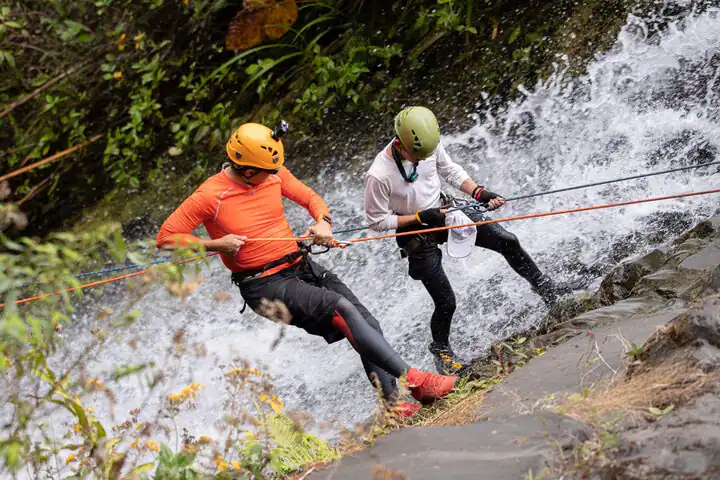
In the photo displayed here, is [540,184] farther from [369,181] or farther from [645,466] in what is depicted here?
[645,466]

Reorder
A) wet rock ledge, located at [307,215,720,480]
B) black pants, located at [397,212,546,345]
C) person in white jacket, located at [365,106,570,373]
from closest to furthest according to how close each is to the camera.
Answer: wet rock ledge, located at [307,215,720,480], person in white jacket, located at [365,106,570,373], black pants, located at [397,212,546,345]

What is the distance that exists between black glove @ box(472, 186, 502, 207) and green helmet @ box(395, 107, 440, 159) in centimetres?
52

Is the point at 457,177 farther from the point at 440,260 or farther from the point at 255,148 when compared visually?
the point at 255,148

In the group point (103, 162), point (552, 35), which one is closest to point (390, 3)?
point (552, 35)

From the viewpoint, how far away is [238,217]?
4.98m

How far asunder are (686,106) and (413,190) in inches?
Result: 122

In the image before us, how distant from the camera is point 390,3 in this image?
891 centimetres

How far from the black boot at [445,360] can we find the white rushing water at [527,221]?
0.79ft

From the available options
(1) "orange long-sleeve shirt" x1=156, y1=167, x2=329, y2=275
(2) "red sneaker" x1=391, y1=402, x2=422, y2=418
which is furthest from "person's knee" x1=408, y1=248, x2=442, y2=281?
(2) "red sneaker" x1=391, y1=402, x2=422, y2=418

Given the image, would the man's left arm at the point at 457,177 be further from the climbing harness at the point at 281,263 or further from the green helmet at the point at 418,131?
the climbing harness at the point at 281,263

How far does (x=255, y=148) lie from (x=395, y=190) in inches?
37.2

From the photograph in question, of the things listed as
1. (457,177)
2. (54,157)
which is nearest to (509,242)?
(457,177)

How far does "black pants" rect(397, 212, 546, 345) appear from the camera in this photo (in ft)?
17.8

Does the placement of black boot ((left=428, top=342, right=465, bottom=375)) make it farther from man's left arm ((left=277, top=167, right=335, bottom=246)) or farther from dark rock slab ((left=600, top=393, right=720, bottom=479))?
dark rock slab ((left=600, top=393, right=720, bottom=479))
